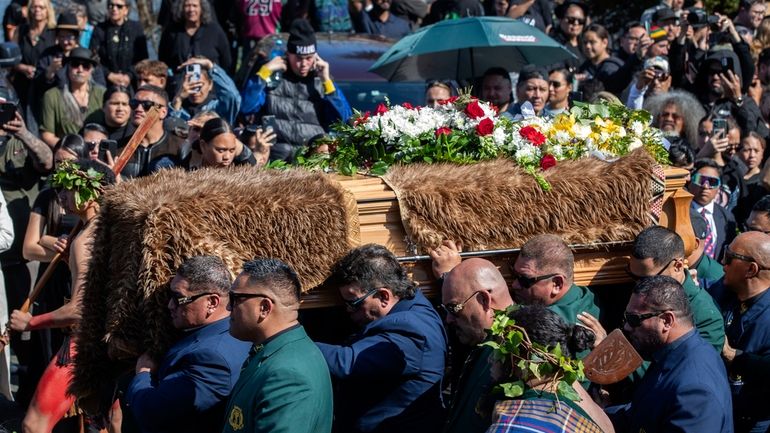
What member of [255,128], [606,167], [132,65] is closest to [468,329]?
[606,167]

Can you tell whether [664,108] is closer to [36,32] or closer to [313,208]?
[313,208]

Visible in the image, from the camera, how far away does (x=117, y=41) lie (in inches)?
423

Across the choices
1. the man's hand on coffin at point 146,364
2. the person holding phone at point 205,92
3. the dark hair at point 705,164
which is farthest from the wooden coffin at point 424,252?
the person holding phone at point 205,92

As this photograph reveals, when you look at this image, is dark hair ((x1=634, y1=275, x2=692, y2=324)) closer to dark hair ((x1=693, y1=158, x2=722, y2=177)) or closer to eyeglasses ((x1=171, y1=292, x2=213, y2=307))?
eyeglasses ((x1=171, y1=292, x2=213, y2=307))

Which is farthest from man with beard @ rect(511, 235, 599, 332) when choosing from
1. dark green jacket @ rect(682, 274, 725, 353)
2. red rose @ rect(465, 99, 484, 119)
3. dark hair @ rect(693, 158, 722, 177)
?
dark hair @ rect(693, 158, 722, 177)

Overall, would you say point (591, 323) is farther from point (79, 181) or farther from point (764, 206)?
point (79, 181)

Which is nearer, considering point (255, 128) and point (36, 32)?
point (255, 128)

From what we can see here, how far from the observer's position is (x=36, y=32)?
10711mm

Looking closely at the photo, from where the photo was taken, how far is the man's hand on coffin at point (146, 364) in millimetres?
4828

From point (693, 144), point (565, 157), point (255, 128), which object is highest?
point (565, 157)

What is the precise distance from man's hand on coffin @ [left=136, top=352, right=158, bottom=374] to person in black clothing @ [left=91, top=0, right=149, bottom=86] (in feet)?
20.6

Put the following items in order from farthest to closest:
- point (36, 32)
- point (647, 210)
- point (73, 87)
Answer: point (36, 32), point (73, 87), point (647, 210)

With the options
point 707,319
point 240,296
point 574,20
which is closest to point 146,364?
point 240,296

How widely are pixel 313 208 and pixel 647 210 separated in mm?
1783
